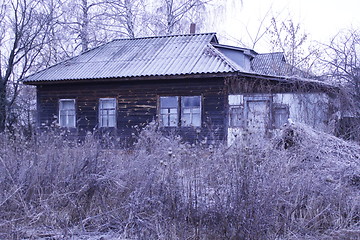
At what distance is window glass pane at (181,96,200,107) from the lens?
539 inches

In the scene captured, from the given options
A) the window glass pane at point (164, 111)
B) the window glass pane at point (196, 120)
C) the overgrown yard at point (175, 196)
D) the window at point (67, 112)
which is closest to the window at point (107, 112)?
the window at point (67, 112)

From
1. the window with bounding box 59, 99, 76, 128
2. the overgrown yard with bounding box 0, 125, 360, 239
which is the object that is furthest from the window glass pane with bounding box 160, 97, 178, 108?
the overgrown yard with bounding box 0, 125, 360, 239

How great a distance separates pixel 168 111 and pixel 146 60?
2420mm

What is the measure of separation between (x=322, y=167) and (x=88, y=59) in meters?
12.5

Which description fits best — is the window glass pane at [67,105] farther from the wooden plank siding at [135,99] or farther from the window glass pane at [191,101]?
the window glass pane at [191,101]

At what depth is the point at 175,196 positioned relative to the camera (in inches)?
183

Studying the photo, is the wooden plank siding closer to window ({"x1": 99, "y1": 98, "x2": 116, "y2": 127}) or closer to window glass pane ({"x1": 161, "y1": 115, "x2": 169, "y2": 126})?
window ({"x1": 99, "y1": 98, "x2": 116, "y2": 127})

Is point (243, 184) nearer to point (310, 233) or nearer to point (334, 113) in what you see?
point (310, 233)

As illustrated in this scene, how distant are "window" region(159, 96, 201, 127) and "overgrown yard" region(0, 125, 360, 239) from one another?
7660 millimetres

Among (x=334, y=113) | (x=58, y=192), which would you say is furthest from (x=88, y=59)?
(x=58, y=192)

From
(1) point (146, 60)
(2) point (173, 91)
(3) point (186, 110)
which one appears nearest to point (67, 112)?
(1) point (146, 60)

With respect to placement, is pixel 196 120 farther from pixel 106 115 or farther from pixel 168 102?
pixel 106 115

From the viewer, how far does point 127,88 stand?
14688mm

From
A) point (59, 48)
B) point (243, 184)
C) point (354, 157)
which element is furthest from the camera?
point (59, 48)
